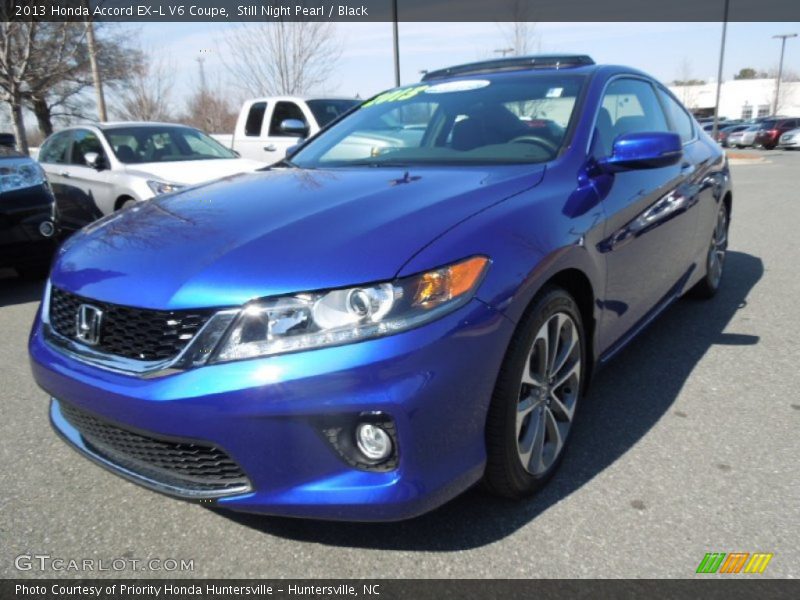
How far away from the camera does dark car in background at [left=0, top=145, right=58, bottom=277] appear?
5.35 metres

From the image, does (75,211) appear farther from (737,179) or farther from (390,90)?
(737,179)

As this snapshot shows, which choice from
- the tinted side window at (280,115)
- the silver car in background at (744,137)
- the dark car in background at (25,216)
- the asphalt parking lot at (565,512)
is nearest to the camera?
the asphalt parking lot at (565,512)

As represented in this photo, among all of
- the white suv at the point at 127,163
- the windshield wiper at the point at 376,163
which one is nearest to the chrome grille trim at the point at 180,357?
the windshield wiper at the point at 376,163

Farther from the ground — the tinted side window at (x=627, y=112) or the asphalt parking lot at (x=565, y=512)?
the tinted side window at (x=627, y=112)

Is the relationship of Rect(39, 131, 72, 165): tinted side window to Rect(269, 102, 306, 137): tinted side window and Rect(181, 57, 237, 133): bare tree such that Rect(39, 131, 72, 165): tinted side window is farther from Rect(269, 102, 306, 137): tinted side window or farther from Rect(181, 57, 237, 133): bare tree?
Rect(181, 57, 237, 133): bare tree

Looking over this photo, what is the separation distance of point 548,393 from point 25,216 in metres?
4.90

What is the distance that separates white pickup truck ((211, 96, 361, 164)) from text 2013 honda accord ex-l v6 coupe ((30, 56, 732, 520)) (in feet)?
21.9

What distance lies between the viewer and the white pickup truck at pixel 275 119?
364 inches

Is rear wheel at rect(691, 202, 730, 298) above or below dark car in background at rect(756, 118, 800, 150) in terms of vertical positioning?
above

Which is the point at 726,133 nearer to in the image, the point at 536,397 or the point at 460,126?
the point at 460,126

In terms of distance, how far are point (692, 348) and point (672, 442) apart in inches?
49.8

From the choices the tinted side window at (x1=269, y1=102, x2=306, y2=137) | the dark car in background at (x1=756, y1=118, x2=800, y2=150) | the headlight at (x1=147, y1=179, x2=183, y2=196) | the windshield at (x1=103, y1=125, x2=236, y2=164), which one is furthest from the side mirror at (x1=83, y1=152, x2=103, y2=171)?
the dark car in background at (x1=756, y1=118, x2=800, y2=150)

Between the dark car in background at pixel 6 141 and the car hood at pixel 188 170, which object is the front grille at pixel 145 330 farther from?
the dark car in background at pixel 6 141

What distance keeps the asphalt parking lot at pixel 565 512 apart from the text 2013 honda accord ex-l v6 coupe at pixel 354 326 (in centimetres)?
23
